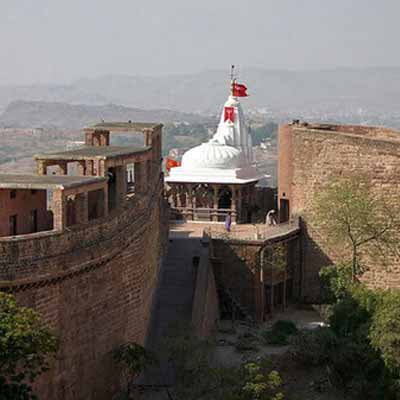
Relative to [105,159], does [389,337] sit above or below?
below

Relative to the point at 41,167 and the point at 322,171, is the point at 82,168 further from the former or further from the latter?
the point at 322,171

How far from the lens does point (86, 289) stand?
799 inches

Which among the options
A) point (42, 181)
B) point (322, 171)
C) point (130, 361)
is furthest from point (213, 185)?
point (42, 181)

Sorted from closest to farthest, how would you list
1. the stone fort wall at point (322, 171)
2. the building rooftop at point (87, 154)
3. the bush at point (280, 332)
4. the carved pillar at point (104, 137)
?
1. the building rooftop at point (87, 154)
2. the bush at point (280, 332)
3. the stone fort wall at point (322, 171)
4. the carved pillar at point (104, 137)

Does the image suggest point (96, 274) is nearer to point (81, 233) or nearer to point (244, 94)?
point (81, 233)

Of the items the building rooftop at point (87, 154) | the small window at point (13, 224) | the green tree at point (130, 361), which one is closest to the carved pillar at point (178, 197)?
the building rooftop at point (87, 154)

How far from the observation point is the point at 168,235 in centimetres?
3059

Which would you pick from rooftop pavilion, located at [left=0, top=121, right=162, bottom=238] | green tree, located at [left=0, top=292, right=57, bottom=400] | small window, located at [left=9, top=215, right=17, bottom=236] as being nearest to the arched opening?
rooftop pavilion, located at [left=0, top=121, right=162, bottom=238]

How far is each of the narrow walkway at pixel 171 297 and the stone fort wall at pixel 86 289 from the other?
0.81 meters

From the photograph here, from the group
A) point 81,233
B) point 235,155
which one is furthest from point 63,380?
point 235,155

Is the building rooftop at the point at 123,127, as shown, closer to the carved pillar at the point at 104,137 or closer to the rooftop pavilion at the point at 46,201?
the carved pillar at the point at 104,137

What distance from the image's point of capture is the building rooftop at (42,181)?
2008 cm

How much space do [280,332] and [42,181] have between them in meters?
10.1

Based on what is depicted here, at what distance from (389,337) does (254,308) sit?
8029mm
